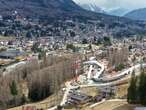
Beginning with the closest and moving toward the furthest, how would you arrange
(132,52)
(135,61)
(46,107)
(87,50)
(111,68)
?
(46,107) < (111,68) < (135,61) < (132,52) < (87,50)

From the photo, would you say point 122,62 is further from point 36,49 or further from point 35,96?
point 36,49

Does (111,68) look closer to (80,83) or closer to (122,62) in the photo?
(122,62)

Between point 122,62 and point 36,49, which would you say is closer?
point 122,62

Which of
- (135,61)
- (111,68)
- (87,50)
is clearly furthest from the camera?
(87,50)

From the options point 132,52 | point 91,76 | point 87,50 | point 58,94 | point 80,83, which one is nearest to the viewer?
point 58,94

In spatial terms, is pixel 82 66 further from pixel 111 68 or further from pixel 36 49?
pixel 36 49

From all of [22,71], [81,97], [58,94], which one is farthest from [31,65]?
[81,97]

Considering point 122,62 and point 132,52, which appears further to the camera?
point 132,52

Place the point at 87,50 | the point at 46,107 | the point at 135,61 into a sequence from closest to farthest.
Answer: the point at 46,107 < the point at 135,61 < the point at 87,50

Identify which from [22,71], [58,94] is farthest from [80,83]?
[22,71]
